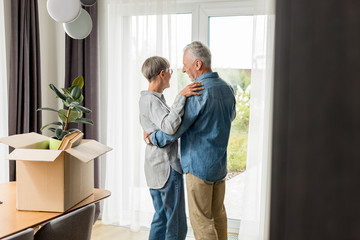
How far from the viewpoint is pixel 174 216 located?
2.09m

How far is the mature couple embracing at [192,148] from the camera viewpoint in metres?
1.90

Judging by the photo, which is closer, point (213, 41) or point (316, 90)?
point (316, 90)

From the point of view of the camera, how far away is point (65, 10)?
1.63 meters

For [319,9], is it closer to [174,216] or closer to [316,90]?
[316,90]

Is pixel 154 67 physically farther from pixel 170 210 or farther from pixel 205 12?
pixel 205 12

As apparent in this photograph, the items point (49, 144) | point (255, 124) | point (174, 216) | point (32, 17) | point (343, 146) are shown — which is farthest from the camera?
point (32, 17)

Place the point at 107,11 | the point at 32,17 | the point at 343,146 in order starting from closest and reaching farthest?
the point at 343,146, the point at 32,17, the point at 107,11

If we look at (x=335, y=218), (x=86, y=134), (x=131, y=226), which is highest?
(x=335, y=218)

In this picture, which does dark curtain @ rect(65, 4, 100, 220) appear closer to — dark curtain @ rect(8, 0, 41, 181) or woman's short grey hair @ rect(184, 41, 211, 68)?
dark curtain @ rect(8, 0, 41, 181)

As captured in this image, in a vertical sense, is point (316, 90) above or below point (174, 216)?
above

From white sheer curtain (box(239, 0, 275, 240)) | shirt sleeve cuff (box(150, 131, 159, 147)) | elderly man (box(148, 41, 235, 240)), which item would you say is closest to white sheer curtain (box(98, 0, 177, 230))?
white sheer curtain (box(239, 0, 275, 240))

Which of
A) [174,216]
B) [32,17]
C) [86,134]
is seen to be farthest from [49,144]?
[32,17]

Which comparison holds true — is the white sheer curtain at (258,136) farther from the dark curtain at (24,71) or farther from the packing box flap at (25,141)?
the dark curtain at (24,71)

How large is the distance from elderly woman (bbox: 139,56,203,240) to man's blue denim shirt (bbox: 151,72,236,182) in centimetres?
16
